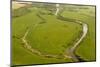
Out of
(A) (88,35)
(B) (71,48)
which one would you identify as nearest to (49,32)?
(B) (71,48)

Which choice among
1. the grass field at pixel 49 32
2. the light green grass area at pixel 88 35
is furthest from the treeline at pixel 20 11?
the light green grass area at pixel 88 35

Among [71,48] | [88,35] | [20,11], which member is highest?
[20,11]

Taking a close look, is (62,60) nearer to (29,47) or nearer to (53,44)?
(53,44)

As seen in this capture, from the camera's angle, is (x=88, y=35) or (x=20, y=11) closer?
(x=20, y=11)

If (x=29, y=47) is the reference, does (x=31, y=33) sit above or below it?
above

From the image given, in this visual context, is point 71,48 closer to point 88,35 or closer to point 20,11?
point 88,35

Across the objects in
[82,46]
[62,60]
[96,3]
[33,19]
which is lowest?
[62,60]

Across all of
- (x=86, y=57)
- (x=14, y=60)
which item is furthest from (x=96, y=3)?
(x=14, y=60)

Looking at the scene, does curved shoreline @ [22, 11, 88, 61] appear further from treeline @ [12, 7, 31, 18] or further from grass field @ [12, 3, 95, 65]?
treeline @ [12, 7, 31, 18]
